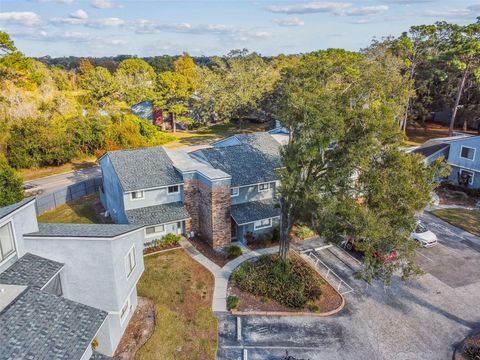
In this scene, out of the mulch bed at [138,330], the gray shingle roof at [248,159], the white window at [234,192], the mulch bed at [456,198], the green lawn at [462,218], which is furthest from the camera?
the mulch bed at [456,198]

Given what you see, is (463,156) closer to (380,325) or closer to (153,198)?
(380,325)

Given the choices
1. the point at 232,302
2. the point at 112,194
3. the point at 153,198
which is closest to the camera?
the point at 232,302

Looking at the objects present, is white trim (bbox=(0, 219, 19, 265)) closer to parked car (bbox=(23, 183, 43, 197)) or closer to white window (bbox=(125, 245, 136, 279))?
white window (bbox=(125, 245, 136, 279))

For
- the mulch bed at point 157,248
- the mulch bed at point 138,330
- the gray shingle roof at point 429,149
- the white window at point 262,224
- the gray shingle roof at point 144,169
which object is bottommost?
the mulch bed at point 138,330

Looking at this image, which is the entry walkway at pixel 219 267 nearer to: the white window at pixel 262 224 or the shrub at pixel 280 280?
the shrub at pixel 280 280

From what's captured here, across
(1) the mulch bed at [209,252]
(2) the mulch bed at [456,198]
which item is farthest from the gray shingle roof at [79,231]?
(2) the mulch bed at [456,198]

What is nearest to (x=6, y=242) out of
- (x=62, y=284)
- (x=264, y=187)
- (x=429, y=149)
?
(x=62, y=284)
